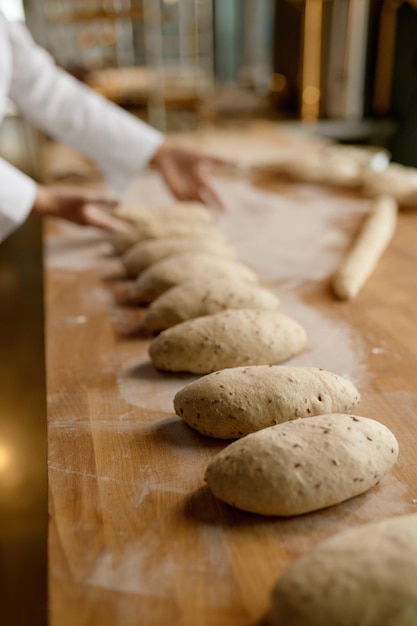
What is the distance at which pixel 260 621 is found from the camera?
26.7 inches

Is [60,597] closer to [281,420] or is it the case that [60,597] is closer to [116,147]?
[281,420]

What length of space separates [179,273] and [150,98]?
9.12 feet

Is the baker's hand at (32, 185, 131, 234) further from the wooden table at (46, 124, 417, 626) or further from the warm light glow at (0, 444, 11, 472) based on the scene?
the warm light glow at (0, 444, 11, 472)

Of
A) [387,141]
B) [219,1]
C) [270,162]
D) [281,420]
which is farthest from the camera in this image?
[219,1]

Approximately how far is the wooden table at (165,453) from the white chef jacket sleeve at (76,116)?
0.60m

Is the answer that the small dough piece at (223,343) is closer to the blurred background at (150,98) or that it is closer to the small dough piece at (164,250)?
the small dough piece at (164,250)

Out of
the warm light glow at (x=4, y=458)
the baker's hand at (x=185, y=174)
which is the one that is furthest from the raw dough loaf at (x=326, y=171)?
the warm light glow at (x=4, y=458)

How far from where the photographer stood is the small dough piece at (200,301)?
1.35 m

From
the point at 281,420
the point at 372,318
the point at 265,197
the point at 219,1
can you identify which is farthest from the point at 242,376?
the point at 219,1

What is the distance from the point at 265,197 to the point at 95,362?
1.40 metres

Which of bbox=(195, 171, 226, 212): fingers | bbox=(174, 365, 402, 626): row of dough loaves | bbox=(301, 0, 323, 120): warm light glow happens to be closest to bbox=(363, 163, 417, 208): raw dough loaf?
bbox=(195, 171, 226, 212): fingers

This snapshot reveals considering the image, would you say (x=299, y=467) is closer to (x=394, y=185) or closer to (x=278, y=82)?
(x=394, y=185)

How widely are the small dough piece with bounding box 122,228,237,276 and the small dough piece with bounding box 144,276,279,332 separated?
0.30m

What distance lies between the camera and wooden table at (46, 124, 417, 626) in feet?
2.36
